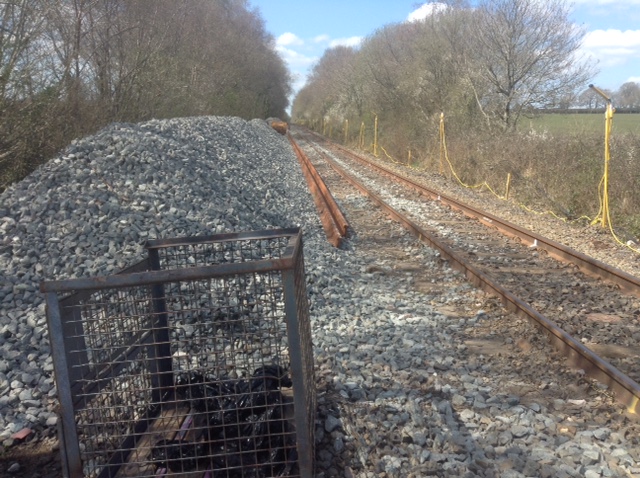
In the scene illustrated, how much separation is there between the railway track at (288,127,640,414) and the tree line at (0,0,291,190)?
24.0 ft

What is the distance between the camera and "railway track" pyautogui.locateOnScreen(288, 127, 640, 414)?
4992 mm

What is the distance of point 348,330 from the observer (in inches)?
224

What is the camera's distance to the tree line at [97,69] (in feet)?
32.5

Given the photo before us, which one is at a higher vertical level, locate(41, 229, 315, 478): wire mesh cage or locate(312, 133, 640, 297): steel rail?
locate(41, 229, 315, 478): wire mesh cage

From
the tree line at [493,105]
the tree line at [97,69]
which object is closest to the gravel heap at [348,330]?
the tree line at [97,69]

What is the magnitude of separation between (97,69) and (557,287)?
15147 mm

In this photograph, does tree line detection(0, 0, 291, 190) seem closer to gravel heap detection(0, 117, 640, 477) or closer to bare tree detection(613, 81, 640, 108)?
gravel heap detection(0, 117, 640, 477)

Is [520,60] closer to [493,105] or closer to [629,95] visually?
[493,105]

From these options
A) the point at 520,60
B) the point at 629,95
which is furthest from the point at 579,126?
the point at 629,95

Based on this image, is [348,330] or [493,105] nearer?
[348,330]

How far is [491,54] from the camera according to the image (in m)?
22.9

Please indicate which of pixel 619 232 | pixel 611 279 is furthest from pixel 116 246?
pixel 619 232

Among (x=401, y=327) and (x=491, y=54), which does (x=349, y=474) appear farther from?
(x=491, y=54)

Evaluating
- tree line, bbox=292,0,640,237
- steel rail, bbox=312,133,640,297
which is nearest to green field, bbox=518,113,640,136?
tree line, bbox=292,0,640,237
